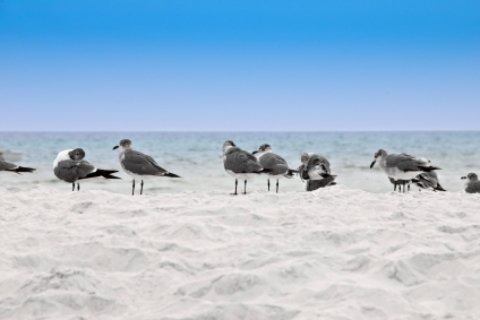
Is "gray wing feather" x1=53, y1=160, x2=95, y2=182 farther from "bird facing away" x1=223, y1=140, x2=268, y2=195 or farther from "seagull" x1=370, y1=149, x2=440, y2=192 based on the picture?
"seagull" x1=370, y1=149, x2=440, y2=192

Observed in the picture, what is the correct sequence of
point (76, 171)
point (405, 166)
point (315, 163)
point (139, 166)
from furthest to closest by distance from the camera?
point (315, 163), point (405, 166), point (76, 171), point (139, 166)

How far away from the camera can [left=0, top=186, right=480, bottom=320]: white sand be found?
412cm

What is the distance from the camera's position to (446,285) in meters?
4.46

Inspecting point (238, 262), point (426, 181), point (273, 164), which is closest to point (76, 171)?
point (273, 164)

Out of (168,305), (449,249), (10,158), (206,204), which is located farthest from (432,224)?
(10,158)

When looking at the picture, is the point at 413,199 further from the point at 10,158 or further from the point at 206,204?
the point at 10,158

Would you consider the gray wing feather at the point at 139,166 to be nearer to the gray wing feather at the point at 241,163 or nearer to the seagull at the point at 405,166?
the gray wing feather at the point at 241,163

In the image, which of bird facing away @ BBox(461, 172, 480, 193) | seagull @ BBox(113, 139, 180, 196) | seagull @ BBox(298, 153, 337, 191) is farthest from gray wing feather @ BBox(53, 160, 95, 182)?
bird facing away @ BBox(461, 172, 480, 193)

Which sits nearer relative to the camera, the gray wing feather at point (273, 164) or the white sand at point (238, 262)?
the white sand at point (238, 262)

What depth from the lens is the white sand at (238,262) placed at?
4.12 metres

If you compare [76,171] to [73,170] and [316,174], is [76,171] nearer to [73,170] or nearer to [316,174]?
[73,170]

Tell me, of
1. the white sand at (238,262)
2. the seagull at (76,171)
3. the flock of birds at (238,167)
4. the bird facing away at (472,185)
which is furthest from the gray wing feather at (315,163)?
the white sand at (238,262)

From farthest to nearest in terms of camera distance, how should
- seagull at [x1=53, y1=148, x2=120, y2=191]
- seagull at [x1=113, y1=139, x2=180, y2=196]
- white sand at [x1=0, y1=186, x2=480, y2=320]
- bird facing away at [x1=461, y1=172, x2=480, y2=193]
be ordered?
1. bird facing away at [x1=461, y1=172, x2=480, y2=193]
2. seagull at [x1=53, y1=148, x2=120, y2=191]
3. seagull at [x1=113, y1=139, x2=180, y2=196]
4. white sand at [x1=0, y1=186, x2=480, y2=320]

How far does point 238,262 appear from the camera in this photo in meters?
5.03
